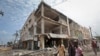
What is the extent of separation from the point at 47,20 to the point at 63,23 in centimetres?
582

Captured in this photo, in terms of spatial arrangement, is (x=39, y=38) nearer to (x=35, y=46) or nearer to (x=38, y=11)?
(x=35, y=46)

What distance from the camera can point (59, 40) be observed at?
31.1m

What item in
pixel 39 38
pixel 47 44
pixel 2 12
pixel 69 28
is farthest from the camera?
pixel 69 28

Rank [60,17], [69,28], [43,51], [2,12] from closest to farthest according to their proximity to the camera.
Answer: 1. [43,51]
2. [2,12]
3. [60,17]
4. [69,28]

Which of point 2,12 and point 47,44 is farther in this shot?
point 47,44

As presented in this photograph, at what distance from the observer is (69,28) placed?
35969 mm

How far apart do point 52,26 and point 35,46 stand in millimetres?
6679

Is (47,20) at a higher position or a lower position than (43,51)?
higher

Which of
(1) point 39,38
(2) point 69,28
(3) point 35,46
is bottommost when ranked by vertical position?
(3) point 35,46

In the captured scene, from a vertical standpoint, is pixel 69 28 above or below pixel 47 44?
above

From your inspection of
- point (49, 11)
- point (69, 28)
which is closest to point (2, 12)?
point (49, 11)

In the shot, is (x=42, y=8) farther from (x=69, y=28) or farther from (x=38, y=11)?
(x=69, y=28)

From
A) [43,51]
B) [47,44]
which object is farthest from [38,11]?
[43,51]

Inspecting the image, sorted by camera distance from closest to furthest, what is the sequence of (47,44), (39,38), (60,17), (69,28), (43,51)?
(43,51) → (39,38) → (47,44) → (60,17) → (69,28)
